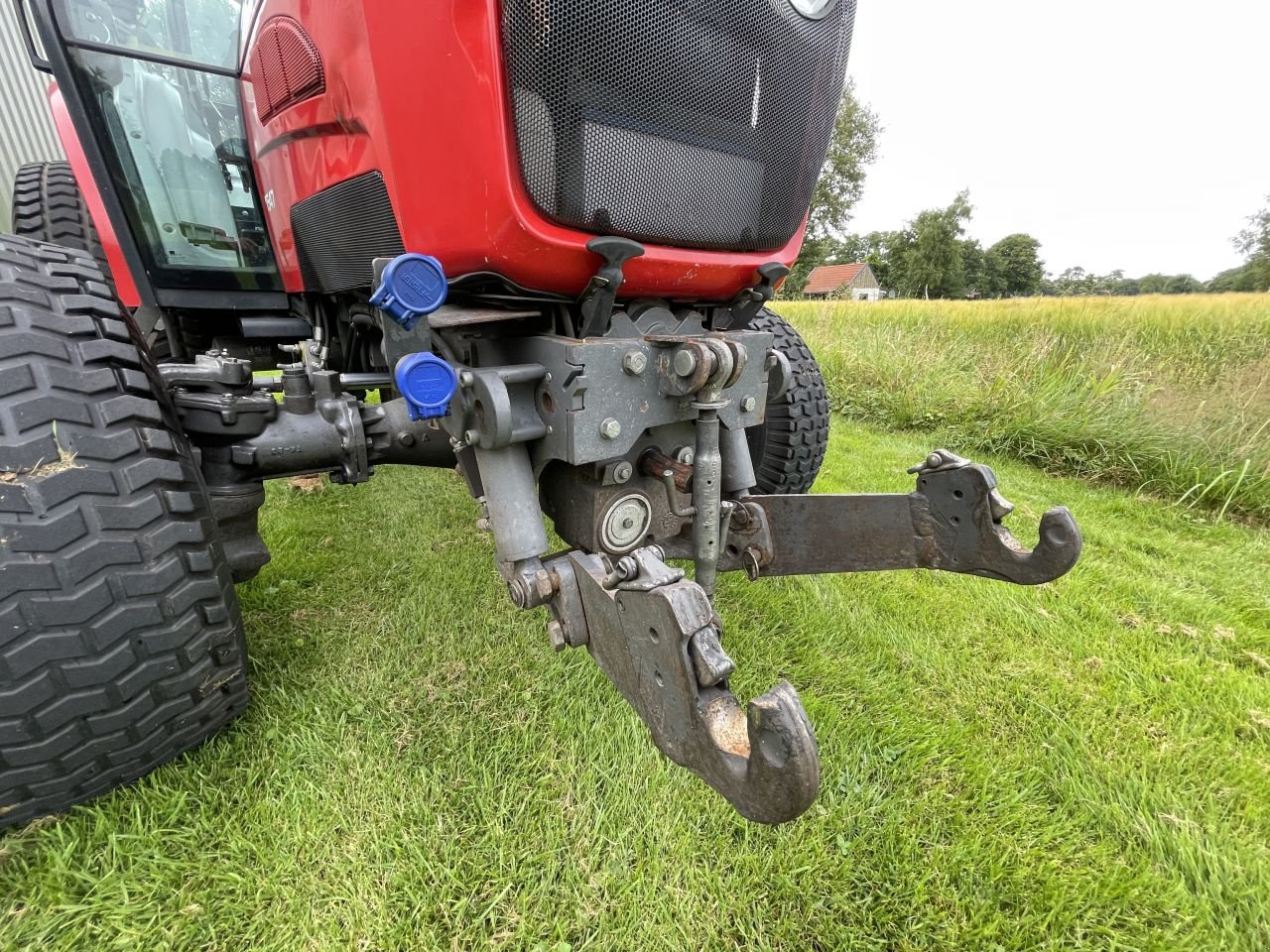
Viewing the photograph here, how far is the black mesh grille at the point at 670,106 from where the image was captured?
44.1 inches

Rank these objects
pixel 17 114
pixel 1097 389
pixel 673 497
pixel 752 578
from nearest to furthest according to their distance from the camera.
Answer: pixel 673 497, pixel 752 578, pixel 1097 389, pixel 17 114

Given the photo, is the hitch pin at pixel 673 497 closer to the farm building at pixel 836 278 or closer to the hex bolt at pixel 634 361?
the hex bolt at pixel 634 361

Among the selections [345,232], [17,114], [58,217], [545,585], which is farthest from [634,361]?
[17,114]

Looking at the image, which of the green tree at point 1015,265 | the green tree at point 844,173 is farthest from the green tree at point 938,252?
the green tree at point 844,173

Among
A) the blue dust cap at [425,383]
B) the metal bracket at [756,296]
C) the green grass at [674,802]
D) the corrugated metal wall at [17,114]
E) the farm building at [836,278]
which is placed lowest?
the farm building at [836,278]

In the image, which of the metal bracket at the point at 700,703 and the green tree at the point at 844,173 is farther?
the green tree at the point at 844,173

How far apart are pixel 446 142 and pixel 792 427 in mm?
1765

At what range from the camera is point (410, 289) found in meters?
1.18

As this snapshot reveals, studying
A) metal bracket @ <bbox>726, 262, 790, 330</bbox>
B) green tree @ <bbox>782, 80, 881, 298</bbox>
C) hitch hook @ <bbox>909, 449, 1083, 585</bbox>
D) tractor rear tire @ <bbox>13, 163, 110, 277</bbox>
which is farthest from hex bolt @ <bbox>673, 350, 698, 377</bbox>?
green tree @ <bbox>782, 80, 881, 298</bbox>

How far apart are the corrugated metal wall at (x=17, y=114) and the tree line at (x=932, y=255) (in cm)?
1691

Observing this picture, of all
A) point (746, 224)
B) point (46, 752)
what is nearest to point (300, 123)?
point (746, 224)

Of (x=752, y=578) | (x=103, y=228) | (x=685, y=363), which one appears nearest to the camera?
(x=685, y=363)

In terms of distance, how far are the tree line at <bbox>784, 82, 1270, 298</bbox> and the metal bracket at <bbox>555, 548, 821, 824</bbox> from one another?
19.4m

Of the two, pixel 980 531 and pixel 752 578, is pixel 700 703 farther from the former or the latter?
pixel 980 531
